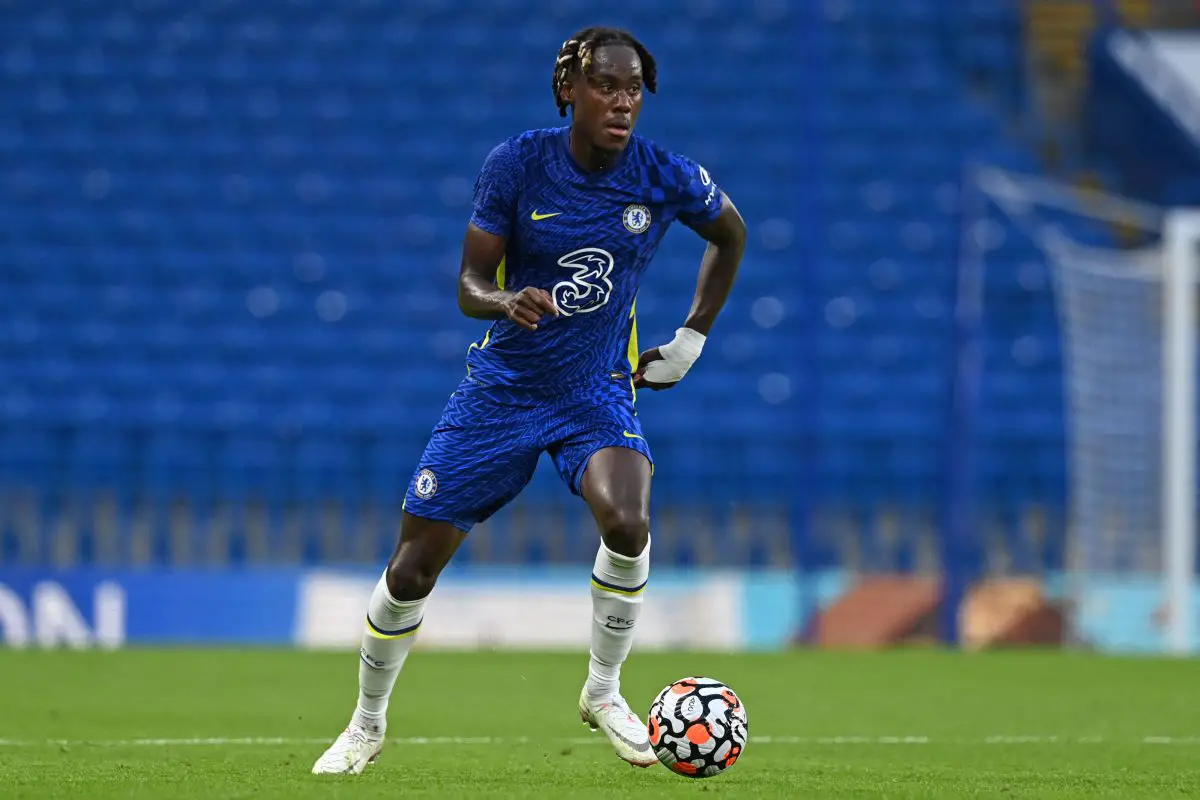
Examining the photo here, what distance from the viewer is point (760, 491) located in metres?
14.5

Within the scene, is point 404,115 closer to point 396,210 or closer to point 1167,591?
point 396,210

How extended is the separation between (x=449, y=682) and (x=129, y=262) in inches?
270

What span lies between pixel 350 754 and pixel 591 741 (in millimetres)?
1589

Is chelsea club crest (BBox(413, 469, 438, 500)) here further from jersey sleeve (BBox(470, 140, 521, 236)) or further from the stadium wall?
the stadium wall

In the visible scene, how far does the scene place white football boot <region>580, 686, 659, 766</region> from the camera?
565cm

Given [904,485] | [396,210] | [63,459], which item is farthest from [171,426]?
[904,485]

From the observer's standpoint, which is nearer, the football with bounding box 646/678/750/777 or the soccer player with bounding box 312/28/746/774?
the football with bounding box 646/678/750/777

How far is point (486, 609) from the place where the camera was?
12.4 metres

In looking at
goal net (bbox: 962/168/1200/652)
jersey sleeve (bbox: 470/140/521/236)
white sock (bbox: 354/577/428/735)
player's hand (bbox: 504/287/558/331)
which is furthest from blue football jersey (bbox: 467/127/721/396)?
goal net (bbox: 962/168/1200/652)

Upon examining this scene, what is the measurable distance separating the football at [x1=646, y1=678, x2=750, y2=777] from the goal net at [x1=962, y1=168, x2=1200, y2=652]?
745 centimetres

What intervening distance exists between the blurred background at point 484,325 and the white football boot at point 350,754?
655 centimetres

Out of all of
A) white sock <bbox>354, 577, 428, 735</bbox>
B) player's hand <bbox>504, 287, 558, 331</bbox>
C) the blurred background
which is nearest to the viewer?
player's hand <bbox>504, 287, 558, 331</bbox>

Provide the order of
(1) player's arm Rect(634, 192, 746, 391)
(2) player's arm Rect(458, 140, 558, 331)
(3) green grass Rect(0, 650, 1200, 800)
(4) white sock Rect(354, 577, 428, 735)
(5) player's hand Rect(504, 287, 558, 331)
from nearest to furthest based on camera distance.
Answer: (5) player's hand Rect(504, 287, 558, 331)
(3) green grass Rect(0, 650, 1200, 800)
(2) player's arm Rect(458, 140, 558, 331)
(4) white sock Rect(354, 577, 428, 735)
(1) player's arm Rect(634, 192, 746, 391)

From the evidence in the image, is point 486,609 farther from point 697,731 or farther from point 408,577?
point 697,731
